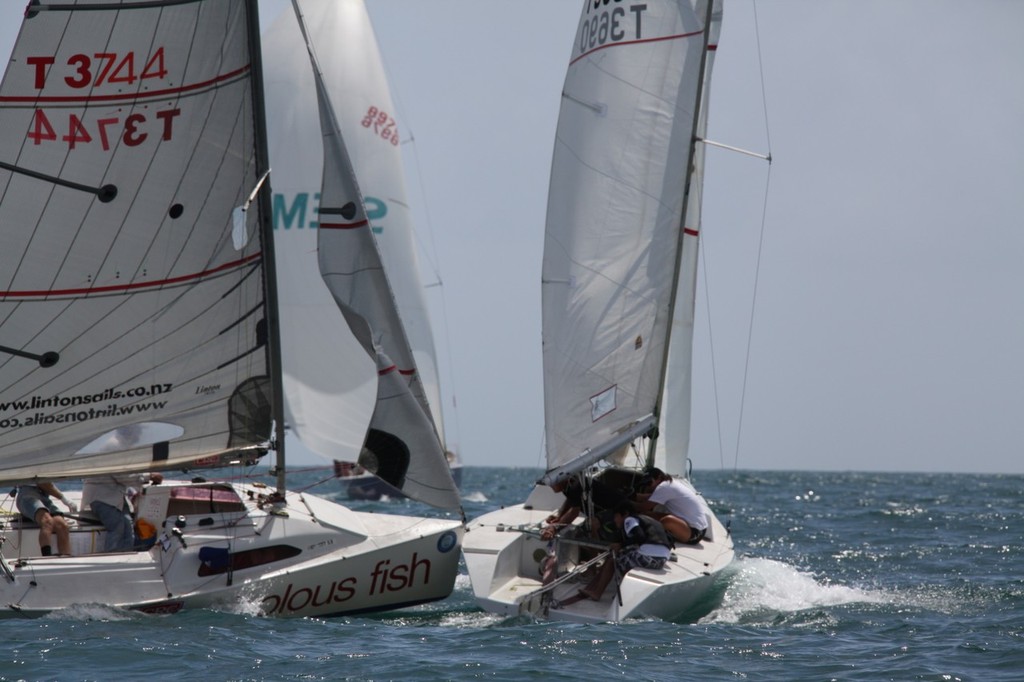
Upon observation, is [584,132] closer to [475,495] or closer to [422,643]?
[422,643]

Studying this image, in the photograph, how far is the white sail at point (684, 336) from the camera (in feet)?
52.0

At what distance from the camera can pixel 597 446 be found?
14172mm

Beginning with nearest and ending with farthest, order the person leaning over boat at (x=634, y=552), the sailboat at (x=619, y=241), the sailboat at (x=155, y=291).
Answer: the person leaning over boat at (x=634, y=552) < the sailboat at (x=155, y=291) < the sailboat at (x=619, y=241)

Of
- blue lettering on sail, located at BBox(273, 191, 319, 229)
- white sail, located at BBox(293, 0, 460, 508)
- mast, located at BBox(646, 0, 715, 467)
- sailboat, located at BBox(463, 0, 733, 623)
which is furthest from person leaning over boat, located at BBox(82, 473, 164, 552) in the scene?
blue lettering on sail, located at BBox(273, 191, 319, 229)

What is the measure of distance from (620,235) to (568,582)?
387 centimetres

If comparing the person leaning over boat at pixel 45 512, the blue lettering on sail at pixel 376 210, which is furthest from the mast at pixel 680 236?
the blue lettering on sail at pixel 376 210

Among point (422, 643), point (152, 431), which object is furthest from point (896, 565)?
point (152, 431)

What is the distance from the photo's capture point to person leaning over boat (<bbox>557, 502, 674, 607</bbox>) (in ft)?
40.0

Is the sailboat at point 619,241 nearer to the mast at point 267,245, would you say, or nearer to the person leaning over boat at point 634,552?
the person leaning over boat at point 634,552

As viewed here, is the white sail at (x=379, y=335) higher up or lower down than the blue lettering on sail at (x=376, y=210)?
lower down

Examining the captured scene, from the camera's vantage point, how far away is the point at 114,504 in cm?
1304

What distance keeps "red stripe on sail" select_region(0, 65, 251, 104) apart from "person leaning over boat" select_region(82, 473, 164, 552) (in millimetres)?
3602

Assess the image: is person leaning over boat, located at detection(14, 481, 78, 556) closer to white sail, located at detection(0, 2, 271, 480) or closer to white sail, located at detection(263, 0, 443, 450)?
white sail, located at detection(0, 2, 271, 480)

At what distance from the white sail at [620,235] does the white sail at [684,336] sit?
1235mm
